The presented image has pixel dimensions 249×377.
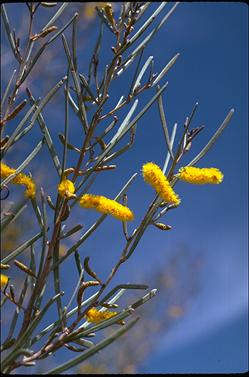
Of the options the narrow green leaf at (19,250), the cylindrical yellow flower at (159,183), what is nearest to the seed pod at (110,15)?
the cylindrical yellow flower at (159,183)

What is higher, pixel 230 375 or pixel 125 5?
pixel 125 5

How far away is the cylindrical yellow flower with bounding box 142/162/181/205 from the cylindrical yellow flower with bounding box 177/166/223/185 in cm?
3

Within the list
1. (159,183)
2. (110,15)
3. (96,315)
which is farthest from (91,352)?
(110,15)

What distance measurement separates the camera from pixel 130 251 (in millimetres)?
733

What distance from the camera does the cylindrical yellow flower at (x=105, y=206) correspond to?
700 mm

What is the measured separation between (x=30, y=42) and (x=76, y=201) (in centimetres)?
27

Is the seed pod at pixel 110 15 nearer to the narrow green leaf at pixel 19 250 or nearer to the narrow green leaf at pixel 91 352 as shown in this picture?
the narrow green leaf at pixel 19 250

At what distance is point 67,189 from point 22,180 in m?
0.09

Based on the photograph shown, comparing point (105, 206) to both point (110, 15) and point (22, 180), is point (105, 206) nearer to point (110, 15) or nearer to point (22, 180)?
point (22, 180)

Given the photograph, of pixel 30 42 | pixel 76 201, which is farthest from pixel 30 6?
pixel 76 201

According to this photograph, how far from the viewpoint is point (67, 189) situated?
69cm

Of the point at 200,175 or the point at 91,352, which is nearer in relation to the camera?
the point at 91,352

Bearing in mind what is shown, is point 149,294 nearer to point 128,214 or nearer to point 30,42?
point 128,214

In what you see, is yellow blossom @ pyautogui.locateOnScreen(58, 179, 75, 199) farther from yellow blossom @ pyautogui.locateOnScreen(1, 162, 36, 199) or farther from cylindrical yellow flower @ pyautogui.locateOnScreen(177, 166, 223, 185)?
cylindrical yellow flower @ pyautogui.locateOnScreen(177, 166, 223, 185)
